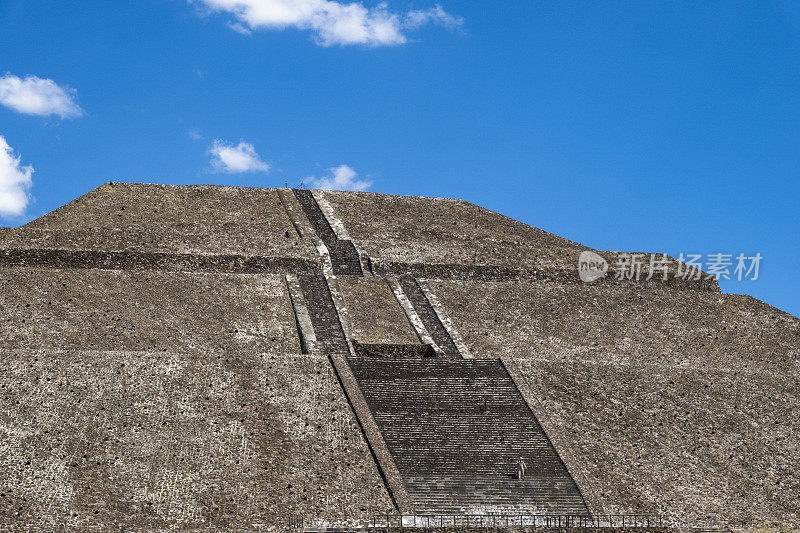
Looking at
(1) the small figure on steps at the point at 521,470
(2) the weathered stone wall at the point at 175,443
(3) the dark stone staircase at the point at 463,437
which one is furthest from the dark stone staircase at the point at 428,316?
(1) the small figure on steps at the point at 521,470

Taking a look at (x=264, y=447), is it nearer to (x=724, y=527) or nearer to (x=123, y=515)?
(x=123, y=515)

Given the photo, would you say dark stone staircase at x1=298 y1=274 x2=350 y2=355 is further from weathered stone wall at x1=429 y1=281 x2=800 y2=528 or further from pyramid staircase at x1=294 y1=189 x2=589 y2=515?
weathered stone wall at x1=429 y1=281 x2=800 y2=528

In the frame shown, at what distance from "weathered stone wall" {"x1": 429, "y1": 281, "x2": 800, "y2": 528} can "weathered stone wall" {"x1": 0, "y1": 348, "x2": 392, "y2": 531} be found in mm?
7700

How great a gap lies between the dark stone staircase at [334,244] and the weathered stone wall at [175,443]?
12041 mm

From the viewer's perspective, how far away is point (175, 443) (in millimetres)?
27766

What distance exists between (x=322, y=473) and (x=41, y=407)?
9189 millimetres

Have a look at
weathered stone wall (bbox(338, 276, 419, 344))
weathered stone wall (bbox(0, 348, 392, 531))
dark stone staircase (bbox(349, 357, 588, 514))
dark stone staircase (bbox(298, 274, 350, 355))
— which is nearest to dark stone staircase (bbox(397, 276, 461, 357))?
weathered stone wall (bbox(338, 276, 419, 344))

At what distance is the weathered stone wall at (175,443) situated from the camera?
82.0 ft

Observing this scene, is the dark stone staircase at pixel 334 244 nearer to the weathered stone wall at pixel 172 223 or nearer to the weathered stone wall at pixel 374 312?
the weathered stone wall at pixel 374 312

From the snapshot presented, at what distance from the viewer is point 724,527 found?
88.3ft

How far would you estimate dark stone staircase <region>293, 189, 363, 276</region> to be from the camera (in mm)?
45281

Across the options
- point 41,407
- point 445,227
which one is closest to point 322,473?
point 41,407

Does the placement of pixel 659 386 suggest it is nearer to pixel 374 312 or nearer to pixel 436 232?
pixel 374 312

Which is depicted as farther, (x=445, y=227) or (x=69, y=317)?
(x=445, y=227)
